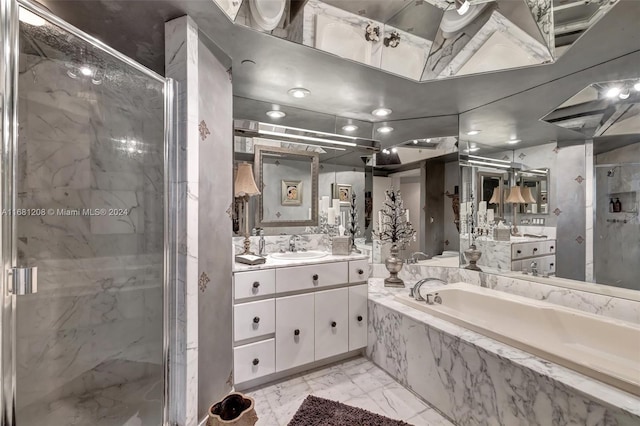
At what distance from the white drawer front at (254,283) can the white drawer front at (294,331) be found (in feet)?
0.47

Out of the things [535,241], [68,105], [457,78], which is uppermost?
[457,78]

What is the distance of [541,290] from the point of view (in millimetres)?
2252

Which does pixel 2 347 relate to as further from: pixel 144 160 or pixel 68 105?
pixel 68 105

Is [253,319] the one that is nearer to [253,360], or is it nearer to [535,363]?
[253,360]

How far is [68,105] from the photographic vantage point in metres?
1.54

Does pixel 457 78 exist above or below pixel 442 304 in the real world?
above

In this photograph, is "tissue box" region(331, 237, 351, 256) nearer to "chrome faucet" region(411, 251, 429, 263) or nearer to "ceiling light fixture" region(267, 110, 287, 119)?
"chrome faucet" region(411, 251, 429, 263)

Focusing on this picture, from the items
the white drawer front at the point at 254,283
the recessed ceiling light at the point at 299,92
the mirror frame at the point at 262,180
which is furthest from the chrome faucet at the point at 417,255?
the recessed ceiling light at the point at 299,92

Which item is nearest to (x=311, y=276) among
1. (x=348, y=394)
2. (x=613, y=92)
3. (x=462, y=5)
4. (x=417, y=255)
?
(x=348, y=394)

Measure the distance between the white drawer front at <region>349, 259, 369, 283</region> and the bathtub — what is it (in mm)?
358

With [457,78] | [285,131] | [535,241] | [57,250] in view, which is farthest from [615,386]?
[57,250]

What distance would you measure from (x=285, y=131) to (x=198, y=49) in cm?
110

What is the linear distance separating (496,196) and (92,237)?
3355mm

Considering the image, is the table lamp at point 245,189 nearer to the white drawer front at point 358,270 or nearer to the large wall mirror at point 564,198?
the white drawer front at point 358,270
